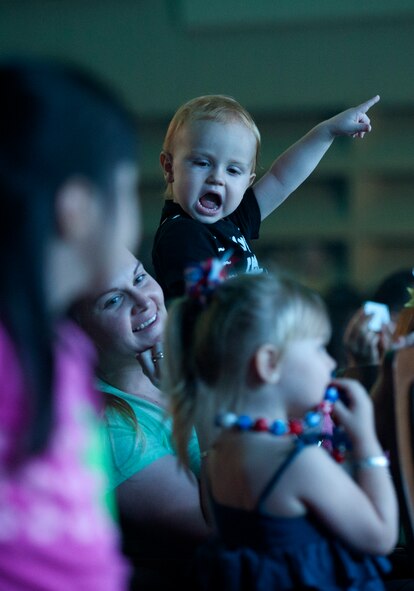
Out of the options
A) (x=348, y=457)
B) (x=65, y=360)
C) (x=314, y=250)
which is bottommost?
(x=314, y=250)

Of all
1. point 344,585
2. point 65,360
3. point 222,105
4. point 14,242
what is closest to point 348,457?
point 344,585

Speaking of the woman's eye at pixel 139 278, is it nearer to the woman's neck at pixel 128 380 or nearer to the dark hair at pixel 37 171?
the woman's neck at pixel 128 380

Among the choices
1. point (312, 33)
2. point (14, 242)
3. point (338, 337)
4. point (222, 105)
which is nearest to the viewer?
point (14, 242)

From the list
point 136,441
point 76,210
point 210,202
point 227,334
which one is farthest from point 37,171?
point 210,202

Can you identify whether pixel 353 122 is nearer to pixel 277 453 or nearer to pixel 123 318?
pixel 123 318

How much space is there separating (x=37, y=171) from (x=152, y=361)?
1.02 m

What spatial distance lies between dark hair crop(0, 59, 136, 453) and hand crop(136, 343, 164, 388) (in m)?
0.92

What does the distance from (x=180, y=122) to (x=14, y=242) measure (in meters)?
1.31

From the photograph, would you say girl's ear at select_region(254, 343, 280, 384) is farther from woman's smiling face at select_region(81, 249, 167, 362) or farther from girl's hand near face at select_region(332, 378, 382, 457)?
woman's smiling face at select_region(81, 249, 167, 362)

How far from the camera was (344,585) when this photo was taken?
4.15 feet

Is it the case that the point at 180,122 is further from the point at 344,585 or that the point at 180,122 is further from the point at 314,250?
the point at 314,250

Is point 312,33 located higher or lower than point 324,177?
higher

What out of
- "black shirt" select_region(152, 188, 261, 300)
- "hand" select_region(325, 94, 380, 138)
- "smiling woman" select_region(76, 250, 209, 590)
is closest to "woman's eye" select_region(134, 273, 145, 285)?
"smiling woman" select_region(76, 250, 209, 590)

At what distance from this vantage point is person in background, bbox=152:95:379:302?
6.51 ft
